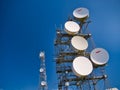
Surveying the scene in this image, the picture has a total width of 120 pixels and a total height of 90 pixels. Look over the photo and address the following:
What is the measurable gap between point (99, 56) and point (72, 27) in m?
4.97

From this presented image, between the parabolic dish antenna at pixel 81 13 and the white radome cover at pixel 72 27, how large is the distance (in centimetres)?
194

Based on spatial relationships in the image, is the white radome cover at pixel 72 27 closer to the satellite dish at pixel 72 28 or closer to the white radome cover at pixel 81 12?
the satellite dish at pixel 72 28

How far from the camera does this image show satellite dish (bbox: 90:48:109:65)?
28188 millimetres

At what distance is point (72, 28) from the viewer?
29875mm

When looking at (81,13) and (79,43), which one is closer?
(79,43)

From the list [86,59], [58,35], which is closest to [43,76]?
[58,35]

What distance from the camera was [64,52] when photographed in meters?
30.1

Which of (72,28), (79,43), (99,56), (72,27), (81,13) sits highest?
(81,13)

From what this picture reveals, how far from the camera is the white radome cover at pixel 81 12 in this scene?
3136 centimetres

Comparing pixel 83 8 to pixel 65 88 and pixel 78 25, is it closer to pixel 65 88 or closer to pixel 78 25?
pixel 78 25

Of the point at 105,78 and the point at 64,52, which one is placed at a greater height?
the point at 64,52

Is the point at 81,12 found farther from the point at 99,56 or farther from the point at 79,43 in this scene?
the point at 99,56

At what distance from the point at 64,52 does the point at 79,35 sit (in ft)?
9.59

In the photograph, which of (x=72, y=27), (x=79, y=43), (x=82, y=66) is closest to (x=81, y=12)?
(x=72, y=27)
